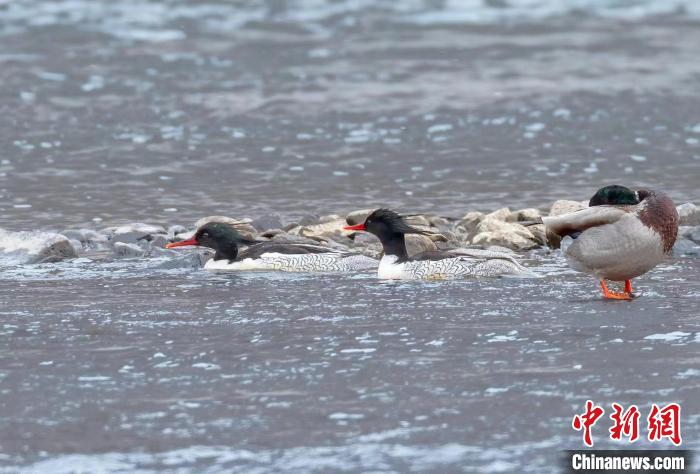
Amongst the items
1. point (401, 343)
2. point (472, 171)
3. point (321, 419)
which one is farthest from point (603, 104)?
point (321, 419)

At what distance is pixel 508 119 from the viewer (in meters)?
24.8

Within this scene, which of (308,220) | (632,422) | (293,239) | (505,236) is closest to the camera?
(632,422)

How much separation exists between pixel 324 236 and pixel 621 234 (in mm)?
5107

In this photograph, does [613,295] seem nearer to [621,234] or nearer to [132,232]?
[621,234]

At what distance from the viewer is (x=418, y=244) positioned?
1427 cm

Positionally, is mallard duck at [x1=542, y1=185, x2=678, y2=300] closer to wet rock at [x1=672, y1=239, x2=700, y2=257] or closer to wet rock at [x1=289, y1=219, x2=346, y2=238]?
wet rock at [x1=672, y1=239, x2=700, y2=257]

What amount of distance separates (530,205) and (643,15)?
63.1ft

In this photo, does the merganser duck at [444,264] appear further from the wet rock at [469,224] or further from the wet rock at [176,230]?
the wet rock at [176,230]

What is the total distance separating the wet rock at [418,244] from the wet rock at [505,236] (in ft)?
1.63

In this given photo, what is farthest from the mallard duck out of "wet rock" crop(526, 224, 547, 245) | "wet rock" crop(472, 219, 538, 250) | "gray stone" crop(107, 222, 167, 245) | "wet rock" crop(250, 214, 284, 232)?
"wet rock" crop(250, 214, 284, 232)

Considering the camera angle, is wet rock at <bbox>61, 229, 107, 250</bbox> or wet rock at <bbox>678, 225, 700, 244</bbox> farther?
wet rock at <bbox>61, 229, 107, 250</bbox>

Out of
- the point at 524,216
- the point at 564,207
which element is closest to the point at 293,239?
the point at 524,216

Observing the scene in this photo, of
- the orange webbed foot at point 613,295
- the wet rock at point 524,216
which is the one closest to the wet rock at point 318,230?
the wet rock at point 524,216

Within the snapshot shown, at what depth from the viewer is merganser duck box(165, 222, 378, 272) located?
1279cm
